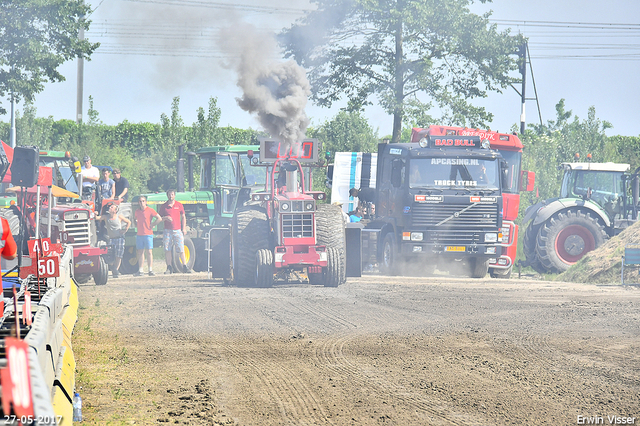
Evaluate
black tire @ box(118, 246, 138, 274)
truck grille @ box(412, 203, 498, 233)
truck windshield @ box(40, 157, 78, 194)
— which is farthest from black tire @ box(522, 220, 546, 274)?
truck windshield @ box(40, 157, 78, 194)

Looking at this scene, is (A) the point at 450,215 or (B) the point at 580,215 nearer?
(A) the point at 450,215

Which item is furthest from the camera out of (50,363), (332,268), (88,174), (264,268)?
(88,174)

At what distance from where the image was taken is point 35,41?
2519 centimetres

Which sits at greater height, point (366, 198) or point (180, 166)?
point (180, 166)

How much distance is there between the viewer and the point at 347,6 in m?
26.5

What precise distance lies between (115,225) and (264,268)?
183 inches

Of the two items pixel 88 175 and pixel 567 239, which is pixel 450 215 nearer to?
→ pixel 567 239

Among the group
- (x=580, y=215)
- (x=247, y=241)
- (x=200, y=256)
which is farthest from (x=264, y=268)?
(x=580, y=215)

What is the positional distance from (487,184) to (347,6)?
11.4 metres

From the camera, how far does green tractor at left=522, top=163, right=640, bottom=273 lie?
63.6 ft

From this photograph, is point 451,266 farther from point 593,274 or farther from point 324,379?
point 324,379

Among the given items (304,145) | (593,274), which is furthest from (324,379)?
(593,274)

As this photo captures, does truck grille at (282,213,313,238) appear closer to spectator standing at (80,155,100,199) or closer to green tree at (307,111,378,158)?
spectator standing at (80,155,100,199)

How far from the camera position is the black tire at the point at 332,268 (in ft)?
47.9
